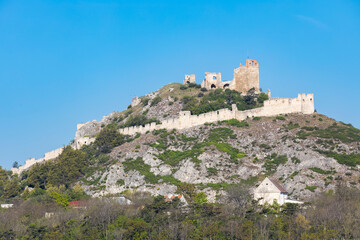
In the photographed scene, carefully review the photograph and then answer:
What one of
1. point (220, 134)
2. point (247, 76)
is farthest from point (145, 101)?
point (220, 134)

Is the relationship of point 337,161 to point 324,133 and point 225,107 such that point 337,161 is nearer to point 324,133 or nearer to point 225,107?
point 324,133

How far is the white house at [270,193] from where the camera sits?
226 ft

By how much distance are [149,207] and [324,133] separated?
2976 centimetres

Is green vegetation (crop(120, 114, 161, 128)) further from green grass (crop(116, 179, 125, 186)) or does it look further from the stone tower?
green grass (crop(116, 179, 125, 186))

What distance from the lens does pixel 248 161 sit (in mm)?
81250

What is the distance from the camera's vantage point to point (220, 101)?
102375mm

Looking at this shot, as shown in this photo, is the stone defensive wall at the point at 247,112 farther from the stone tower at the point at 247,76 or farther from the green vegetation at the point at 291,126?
the stone tower at the point at 247,76

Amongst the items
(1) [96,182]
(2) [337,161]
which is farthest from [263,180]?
(1) [96,182]

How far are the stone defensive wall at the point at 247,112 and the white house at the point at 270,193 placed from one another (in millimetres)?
23491

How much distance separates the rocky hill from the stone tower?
8619 mm

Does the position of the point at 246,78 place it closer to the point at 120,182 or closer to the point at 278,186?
the point at 120,182

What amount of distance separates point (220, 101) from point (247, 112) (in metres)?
9.62

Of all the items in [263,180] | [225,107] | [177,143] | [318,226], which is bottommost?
[318,226]

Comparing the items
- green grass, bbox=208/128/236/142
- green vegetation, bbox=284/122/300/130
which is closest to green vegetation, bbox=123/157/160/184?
green grass, bbox=208/128/236/142
